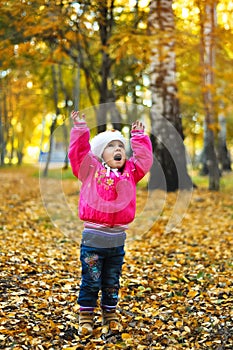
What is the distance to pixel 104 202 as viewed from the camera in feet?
13.8

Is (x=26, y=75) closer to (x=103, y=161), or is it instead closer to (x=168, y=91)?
(x=168, y=91)

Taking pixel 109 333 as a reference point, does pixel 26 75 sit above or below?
above

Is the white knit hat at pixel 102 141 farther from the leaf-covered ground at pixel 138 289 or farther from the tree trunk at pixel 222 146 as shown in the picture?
the tree trunk at pixel 222 146

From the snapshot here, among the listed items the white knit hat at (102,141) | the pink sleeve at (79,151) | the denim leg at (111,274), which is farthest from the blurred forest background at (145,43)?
the denim leg at (111,274)

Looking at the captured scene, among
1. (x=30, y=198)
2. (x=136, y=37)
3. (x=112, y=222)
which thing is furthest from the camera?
(x=30, y=198)

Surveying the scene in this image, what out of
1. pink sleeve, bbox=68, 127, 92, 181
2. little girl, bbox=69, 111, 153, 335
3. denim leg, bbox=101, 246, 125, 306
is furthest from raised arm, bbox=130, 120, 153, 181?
denim leg, bbox=101, 246, 125, 306

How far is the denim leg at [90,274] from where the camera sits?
4.29 meters

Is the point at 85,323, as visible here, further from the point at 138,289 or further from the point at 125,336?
the point at 138,289

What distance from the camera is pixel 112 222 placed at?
421cm

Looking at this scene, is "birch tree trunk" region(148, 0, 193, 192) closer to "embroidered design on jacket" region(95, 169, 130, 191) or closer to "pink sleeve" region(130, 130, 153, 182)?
"pink sleeve" region(130, 130, 153, 182)

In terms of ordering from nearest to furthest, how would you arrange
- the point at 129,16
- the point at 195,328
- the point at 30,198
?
the point at 195,328 → the point at 30,198 → the point at 129,16

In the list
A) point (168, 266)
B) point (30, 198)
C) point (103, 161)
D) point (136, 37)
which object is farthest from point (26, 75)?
point (103, 161)

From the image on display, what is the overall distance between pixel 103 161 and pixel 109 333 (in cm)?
157

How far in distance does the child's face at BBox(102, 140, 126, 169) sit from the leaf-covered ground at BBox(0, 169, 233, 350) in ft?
5.09
